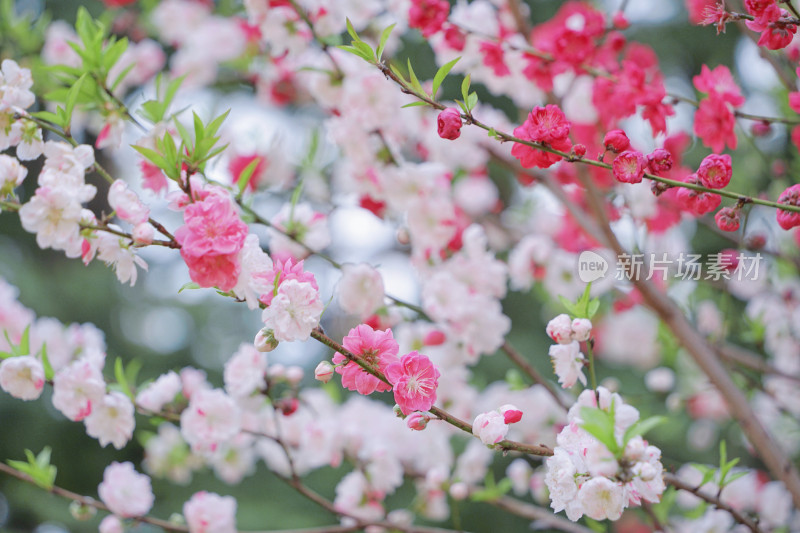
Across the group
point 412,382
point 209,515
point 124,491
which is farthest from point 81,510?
point 412,382

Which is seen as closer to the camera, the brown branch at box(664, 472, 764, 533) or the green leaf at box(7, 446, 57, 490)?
the brown branch at box(664, 472, 764, 533)

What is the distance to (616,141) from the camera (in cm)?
63

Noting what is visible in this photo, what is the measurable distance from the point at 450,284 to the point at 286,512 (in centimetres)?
175

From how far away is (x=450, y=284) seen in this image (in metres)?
1.10

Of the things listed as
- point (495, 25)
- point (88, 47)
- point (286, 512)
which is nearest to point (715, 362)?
point (495, 25)

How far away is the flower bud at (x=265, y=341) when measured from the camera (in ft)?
1.95

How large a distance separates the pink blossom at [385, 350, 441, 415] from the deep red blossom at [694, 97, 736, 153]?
0.53 metres

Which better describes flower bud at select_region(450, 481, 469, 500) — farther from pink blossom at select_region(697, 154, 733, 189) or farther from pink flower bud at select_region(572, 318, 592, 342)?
pink blossom at select_region(697, 154, 733, 189)

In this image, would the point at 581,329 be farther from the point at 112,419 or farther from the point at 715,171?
the point at 112,419

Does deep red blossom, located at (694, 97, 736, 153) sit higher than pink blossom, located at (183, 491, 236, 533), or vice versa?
deep red blossom, located at (694, 97, 736, 153)

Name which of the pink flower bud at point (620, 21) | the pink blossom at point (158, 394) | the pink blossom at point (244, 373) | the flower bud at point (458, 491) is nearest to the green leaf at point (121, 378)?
the pink blossom at point (158, 394)

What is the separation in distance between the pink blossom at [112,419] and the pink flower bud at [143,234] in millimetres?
328

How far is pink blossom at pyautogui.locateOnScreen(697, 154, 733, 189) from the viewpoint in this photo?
62 cm

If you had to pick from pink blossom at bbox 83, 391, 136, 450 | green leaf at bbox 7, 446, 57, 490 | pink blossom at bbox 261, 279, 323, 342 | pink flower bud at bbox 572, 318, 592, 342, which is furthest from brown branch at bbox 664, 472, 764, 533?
green leaf at bbox 7, 446, 57, 490
